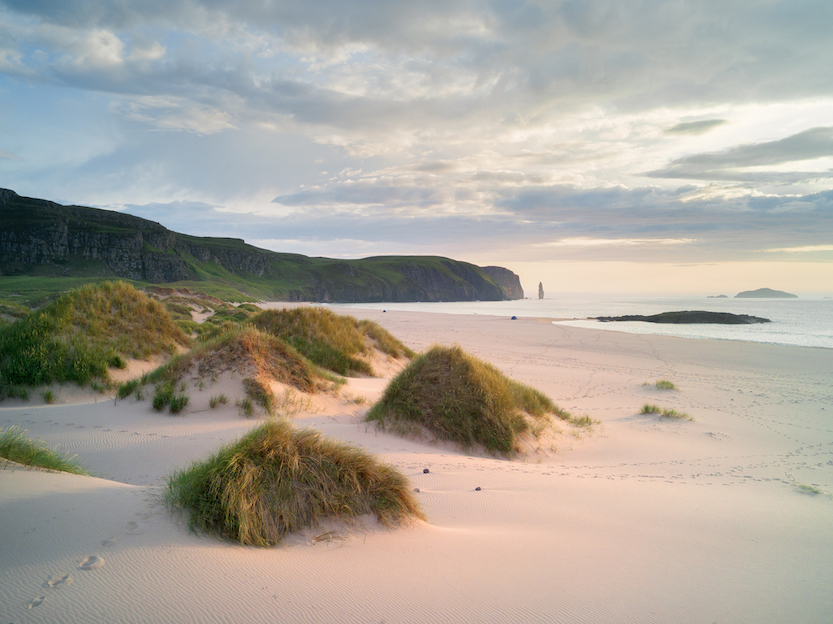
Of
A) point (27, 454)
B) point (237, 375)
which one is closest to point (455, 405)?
point (237, 375)

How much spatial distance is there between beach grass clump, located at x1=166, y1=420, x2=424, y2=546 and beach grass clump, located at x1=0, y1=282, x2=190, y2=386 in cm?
732

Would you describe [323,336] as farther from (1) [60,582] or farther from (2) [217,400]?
(1) [60,582]

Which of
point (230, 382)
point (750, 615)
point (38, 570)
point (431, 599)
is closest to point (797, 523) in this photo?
point (750, 615)

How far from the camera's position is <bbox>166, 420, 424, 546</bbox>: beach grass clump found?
3.02 m

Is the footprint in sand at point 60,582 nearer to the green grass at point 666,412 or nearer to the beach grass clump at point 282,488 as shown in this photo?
the beach grass clump at point 282,488

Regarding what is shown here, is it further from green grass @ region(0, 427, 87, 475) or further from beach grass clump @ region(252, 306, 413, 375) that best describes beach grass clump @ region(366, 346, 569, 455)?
beach grass clump @ region(252, 306, 413, 375)

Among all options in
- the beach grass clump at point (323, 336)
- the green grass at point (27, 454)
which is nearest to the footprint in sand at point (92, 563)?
the green grass at point (27, 454)

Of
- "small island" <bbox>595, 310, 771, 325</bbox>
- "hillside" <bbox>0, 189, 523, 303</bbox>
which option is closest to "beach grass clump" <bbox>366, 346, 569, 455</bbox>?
"small island" <bbox>595, 310, 771, 325</bbox>

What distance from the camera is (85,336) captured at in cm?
993

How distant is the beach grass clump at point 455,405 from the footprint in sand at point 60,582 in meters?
5.37

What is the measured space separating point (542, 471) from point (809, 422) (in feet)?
29.1

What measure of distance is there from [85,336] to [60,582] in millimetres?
9672

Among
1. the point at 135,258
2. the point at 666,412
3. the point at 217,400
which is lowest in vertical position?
the point at 666,412

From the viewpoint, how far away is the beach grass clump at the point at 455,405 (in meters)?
7.40
